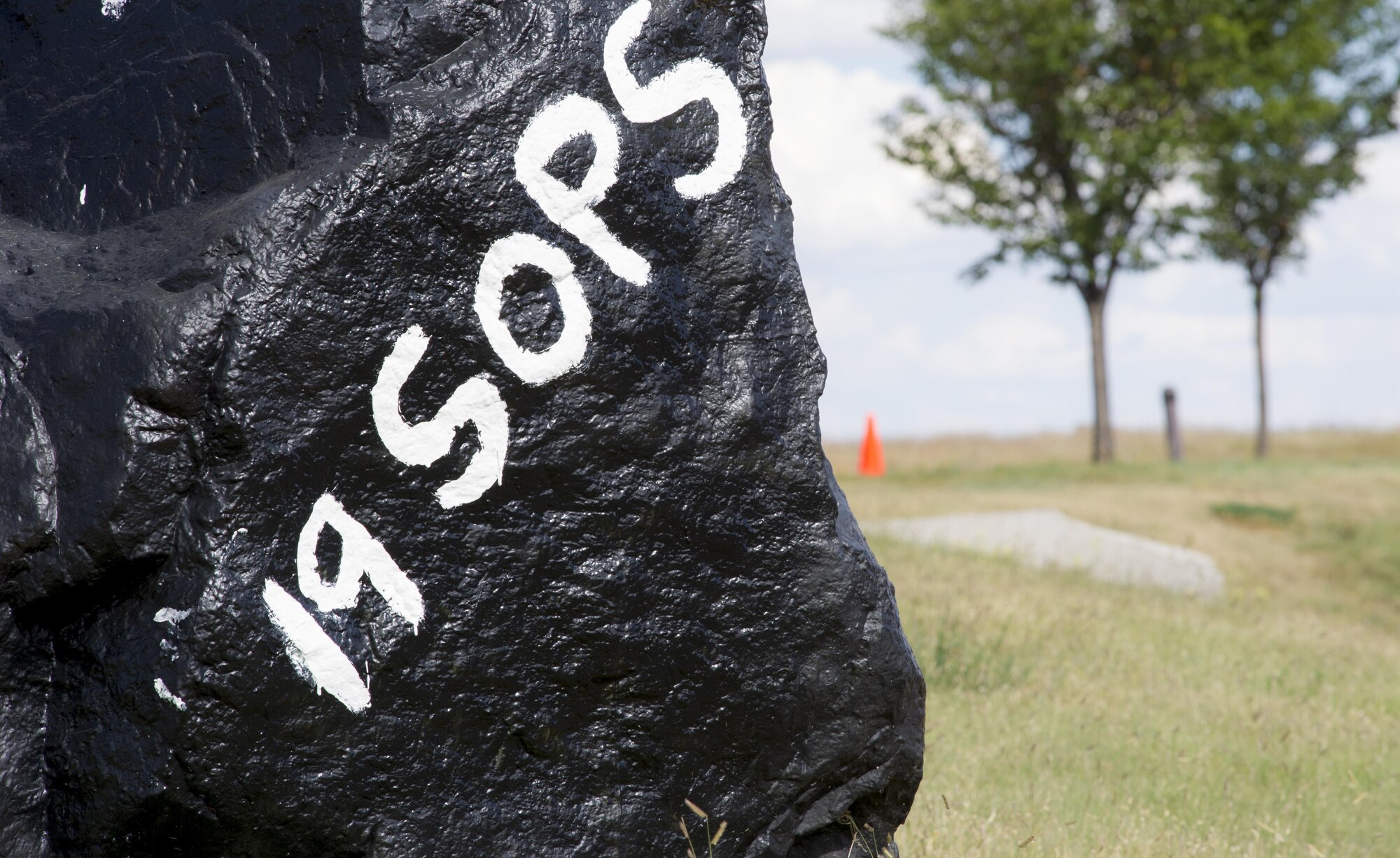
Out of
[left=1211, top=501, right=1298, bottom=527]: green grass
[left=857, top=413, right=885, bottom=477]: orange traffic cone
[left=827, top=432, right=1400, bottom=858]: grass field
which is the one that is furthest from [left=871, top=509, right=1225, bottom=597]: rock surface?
[left=857, top=413, right=885, bottom=477]: orange traffic cone

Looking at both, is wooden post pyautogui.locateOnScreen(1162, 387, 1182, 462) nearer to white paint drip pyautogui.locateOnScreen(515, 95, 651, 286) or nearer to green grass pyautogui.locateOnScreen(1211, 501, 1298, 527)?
green grass pyautogui.locateOnScreen(1211, 501, 1298, 527)

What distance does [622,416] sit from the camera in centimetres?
295

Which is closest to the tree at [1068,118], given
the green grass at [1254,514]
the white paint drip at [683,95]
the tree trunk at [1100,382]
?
the tree trunk at [1100,382]

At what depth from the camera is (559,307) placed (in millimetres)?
2959

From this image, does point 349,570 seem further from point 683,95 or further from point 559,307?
point 683,95

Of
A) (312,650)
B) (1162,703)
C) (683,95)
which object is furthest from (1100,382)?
(312,650)

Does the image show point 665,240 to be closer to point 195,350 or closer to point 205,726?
point 195,350

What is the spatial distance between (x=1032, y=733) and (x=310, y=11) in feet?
12.6

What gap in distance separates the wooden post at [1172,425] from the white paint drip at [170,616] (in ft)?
68.2

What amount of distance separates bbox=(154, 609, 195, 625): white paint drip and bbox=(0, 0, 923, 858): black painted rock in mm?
23

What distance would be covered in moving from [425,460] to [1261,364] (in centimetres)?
2188

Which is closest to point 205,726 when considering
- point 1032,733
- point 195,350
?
point 195,350

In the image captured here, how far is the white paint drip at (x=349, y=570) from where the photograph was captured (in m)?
2.80

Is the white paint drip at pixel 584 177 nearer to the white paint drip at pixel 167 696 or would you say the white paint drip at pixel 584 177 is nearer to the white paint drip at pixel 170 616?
the white paint drip at pixel 170 616
